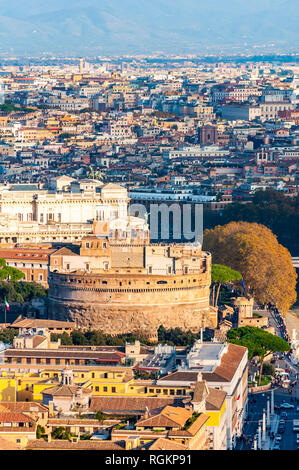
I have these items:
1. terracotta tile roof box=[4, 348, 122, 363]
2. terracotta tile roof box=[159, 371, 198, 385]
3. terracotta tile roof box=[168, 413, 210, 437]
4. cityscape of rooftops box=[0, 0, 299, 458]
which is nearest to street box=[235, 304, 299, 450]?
cityscape of rooftops box=[0, 0, 299, 458]

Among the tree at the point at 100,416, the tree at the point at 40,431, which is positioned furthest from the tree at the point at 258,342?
the tree at the point at 40,431

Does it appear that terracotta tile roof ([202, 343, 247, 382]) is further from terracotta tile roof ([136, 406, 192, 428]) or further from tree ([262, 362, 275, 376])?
terracotta tile roof ([136, 406, 192, 428])

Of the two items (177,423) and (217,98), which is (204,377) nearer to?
(177,423)

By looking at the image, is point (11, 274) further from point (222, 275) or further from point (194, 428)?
point (194, 428)

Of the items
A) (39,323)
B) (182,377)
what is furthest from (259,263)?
(182,377)

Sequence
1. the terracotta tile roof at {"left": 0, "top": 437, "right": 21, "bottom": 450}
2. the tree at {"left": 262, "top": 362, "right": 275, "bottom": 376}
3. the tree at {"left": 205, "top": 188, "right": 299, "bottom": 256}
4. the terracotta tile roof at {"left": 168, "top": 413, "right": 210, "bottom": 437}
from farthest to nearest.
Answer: the tree at {"left": 205, "top": 188, "right": 299, "bottom": 256} → the tree at {"left": 262, "top": 362, "right": 275, "bottom": 376} → the terracotta tile roof at {"left": 168, "top": 413, "right": 210, "bottom": 437} → the terracotta tile roof at {"left": 0, "top": 437, "right": 21, "bottom": 450}

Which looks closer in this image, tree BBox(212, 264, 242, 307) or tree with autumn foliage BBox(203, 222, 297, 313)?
tree BBox(212, 264, 242, 307)
